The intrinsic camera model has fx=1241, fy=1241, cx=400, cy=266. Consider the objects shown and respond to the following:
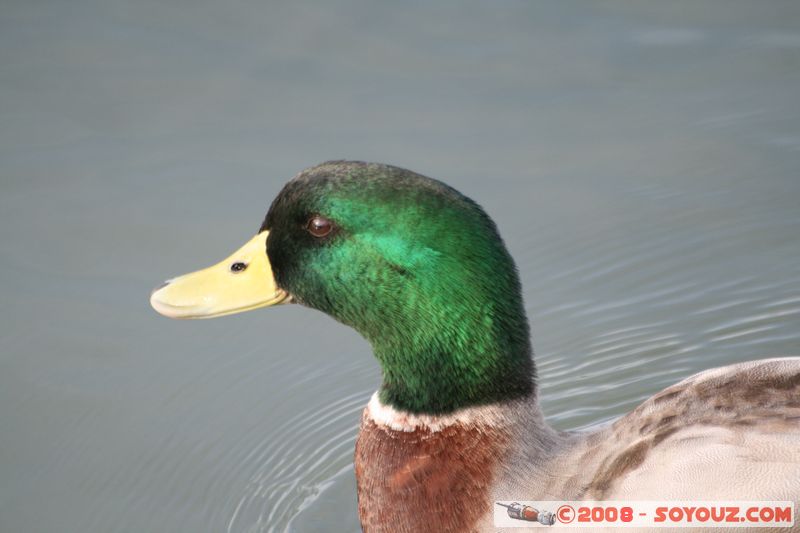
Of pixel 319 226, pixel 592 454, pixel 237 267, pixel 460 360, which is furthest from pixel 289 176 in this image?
pixel 592 454

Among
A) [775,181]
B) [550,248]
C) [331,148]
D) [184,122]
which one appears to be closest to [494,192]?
[550,248]

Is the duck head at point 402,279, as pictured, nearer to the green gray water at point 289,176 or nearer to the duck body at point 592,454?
the duck body at point 592,454

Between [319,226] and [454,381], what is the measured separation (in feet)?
1.83

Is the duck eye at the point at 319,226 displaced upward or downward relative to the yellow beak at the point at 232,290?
upward

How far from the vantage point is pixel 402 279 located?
3.26m

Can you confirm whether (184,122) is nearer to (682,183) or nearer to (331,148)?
(331,148)

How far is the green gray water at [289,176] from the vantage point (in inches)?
178

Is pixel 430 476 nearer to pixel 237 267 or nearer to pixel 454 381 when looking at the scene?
pixel 454 381

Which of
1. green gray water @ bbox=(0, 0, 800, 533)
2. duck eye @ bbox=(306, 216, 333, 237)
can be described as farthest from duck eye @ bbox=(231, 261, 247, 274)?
green gray water @ bbox=(0, 0, 800, 533)

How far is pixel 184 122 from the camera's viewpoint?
5.87 m

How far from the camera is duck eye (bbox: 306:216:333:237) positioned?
327 centimetres

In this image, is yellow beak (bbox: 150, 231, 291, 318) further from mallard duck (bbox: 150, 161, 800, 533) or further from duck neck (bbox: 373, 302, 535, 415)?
duck neck (bbox: 373, 302, 535, 415)

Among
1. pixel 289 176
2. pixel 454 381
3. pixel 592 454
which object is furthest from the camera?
pixel 289 176

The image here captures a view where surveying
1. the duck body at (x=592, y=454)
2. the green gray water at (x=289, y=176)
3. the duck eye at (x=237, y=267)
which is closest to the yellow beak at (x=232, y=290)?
the duck eye at (x=237, y=267)
